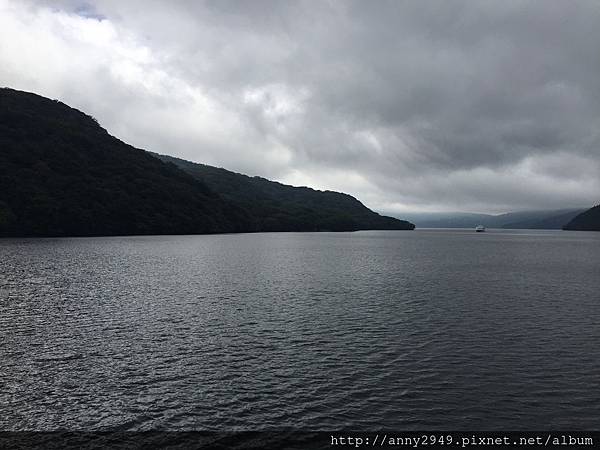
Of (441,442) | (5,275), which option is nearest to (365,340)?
(441,442)

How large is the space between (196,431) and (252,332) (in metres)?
21.8

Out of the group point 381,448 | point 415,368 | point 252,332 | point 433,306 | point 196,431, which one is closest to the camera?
point 381,448

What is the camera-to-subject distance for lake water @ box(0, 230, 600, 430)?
2625 centimetres

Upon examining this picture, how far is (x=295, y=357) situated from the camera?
123ft

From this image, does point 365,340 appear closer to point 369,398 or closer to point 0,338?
point 369,398

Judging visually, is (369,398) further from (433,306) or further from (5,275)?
(5,275)

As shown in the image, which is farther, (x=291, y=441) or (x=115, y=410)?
(x=115, y=410)

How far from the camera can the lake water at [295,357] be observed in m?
26.2

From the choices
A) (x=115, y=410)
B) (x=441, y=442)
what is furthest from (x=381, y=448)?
(x=115, y=410)

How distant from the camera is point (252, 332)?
4603 centimetres

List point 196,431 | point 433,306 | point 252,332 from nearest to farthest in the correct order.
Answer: point 196,431
point 252,332
point 433,306

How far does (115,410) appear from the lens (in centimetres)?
2675

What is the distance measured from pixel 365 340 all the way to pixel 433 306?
23201mm

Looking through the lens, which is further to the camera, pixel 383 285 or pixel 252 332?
pixel 383 285
